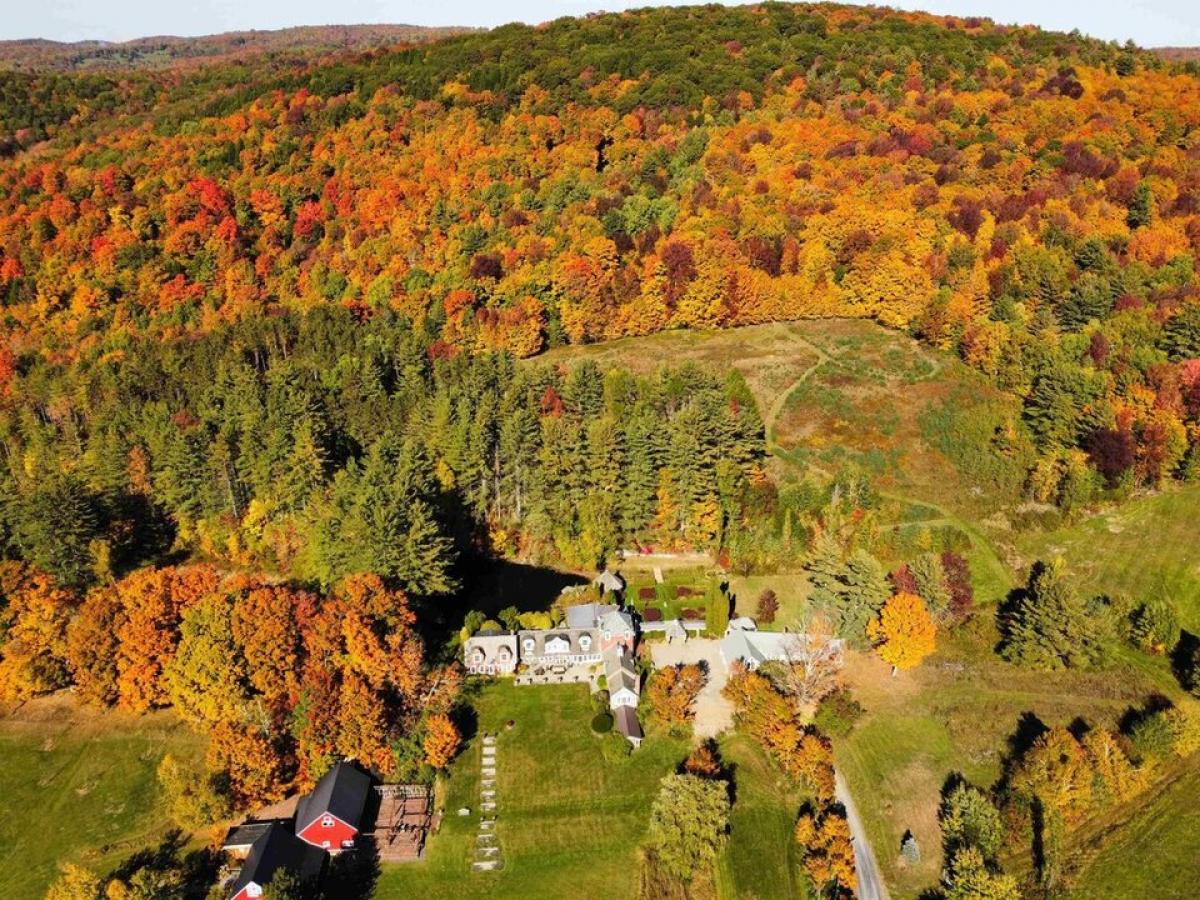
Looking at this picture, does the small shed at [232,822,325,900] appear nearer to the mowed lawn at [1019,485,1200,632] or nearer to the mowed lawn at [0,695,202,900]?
the mowed lawn at [0,695,202,900]

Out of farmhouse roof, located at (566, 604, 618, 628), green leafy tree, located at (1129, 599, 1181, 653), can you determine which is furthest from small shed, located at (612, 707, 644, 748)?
green leafy tree, located at (1129, 599, 1181, 653)

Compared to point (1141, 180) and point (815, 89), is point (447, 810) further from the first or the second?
point (815, 89)

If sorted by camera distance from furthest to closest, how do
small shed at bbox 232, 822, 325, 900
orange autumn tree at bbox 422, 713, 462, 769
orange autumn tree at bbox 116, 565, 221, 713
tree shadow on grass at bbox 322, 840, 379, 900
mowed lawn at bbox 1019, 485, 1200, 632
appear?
mowed lawn at bbox 1019, 485, 1200, 632, orange autumn tree at bbox 116, 565, 221, 713, orange autumn tree at bbox 422, 713, 462, 769, tree shadow on grass at bbox 322, 840, 379, 900, small shed at bbox 232, 822, 325, 900

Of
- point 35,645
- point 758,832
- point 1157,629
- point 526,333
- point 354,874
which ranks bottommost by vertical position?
point 354,874

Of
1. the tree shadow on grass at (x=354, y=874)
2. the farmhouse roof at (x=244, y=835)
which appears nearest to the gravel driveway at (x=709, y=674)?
the tree shadow on grass at (x=354, y=874)

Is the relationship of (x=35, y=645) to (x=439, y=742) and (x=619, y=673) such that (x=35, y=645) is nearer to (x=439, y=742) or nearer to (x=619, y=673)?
(x=439, y=742)

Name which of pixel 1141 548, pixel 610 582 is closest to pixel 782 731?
pixel 610 582
